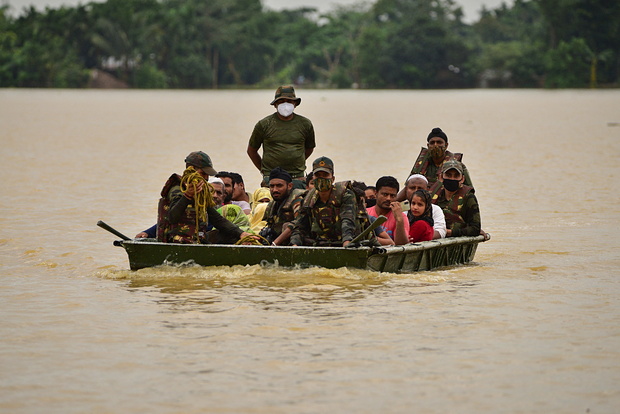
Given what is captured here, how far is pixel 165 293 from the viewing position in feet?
31.1

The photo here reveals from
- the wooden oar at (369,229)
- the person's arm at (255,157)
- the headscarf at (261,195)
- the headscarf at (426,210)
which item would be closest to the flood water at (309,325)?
the wooden oar at (369,229)

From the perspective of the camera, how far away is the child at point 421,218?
10391 mm

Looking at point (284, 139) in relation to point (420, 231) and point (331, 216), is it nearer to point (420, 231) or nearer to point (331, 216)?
point (420, 231)

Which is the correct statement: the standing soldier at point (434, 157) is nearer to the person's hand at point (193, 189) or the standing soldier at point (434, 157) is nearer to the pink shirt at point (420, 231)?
the pink shirt at point (420, 231)

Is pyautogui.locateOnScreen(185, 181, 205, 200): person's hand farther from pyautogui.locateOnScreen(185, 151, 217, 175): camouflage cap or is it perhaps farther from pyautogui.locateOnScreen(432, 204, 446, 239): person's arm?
pyautogui.locateOnScreen(432, 204, 446, 239): person's arm

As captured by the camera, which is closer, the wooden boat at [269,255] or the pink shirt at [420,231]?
the wooden boat at [269,255]

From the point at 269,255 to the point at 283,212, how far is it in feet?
2.39

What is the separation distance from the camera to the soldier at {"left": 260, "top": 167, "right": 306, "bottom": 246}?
10227 mm

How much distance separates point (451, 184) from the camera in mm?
10680

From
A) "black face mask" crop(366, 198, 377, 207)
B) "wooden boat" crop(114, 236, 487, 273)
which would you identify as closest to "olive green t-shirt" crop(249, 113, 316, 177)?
"black face mask" crop(366, 198, 377, 207)

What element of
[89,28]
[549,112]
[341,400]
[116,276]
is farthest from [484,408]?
[89,28]

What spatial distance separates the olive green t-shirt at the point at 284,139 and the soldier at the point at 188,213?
7.62 feet

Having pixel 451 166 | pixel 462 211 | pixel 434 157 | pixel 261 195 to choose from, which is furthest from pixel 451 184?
pixel 261 195

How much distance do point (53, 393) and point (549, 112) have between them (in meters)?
45.8
